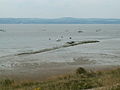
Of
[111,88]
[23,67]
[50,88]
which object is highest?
[111,88]

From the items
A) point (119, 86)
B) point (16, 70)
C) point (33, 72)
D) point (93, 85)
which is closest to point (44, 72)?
point (33, 72)

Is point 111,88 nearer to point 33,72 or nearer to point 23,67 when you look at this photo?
point 33,72

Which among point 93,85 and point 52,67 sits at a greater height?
point 93,85

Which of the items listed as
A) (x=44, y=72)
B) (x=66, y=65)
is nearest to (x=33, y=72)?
(x=44, y=72)

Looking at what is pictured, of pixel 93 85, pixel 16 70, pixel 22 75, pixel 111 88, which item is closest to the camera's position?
pixel 111 88

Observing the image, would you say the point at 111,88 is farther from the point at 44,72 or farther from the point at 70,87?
the point at 44,72

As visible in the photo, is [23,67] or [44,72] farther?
[23,67]

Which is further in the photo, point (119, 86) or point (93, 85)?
point (93, 85)

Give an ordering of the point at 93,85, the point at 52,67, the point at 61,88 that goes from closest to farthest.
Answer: the point at 61,88 → the point at 93,85 → the point at 52,67

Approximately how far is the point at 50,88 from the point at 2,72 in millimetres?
17031

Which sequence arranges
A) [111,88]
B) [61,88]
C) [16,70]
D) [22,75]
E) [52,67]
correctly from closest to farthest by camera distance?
[111,88] < [61,88] < [22,75] < [16,70] < [52,67]

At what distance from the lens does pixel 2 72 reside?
28453 millimetres

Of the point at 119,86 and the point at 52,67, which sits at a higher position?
the point at 119,86

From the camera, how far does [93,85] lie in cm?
1293
